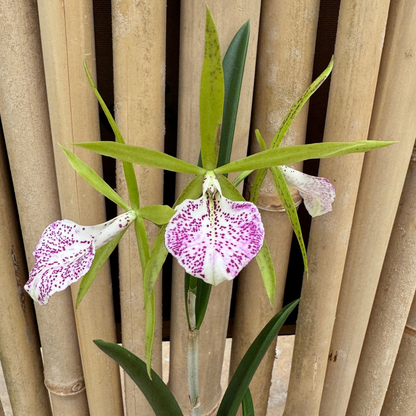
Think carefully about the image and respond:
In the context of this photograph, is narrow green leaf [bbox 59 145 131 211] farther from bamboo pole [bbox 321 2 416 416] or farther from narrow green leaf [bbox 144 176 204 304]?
bamboo pole [bbox 321 2 416 416]

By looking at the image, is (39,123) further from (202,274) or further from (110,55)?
(202,274)

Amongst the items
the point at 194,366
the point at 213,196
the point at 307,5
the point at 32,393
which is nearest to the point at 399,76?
the point at 307,5

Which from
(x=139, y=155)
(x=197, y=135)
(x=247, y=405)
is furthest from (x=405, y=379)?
(x=139, y=155)

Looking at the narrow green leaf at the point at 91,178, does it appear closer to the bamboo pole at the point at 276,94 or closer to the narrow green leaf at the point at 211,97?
the narrow green leaf at the point at 211,97

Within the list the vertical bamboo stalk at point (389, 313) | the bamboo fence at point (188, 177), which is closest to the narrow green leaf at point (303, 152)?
the bamboo fence at point (188, 177)

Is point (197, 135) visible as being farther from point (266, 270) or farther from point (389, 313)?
point (389, 313)
